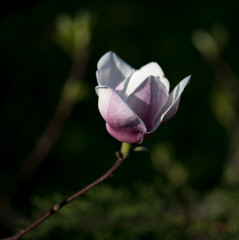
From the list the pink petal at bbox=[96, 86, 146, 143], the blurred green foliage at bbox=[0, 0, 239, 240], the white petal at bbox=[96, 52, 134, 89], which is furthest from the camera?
the blurred green foliage at bbox=[0, 0, 239, 240]

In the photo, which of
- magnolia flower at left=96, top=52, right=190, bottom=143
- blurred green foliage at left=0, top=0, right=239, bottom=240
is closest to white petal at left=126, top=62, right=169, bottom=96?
magnolia flower at left=96, top=52, right=190, bottom=143

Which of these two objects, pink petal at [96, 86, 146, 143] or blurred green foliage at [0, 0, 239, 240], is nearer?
pink petal at [96, 86, 146, 143]

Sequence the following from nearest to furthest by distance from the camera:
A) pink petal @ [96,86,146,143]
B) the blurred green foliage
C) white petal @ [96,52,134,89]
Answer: pink petal @ [96,86,146,143] → white petal @ [96,52,134,89] → the blurred green foliage

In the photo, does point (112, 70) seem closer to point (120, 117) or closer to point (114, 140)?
point (120, 117)

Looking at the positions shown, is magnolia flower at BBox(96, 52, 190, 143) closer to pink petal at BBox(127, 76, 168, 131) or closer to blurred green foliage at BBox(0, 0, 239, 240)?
pink petal at BBox(127, 76, 168, 131)

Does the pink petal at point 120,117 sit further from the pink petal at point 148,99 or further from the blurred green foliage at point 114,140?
the blurred green foliage at point 114,140

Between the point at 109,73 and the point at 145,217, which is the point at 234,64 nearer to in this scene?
the point at 145,217

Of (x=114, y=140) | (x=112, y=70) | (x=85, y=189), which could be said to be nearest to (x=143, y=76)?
(x=112, y=70)

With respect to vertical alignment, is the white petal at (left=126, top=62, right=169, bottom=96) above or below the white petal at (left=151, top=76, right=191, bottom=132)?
above
